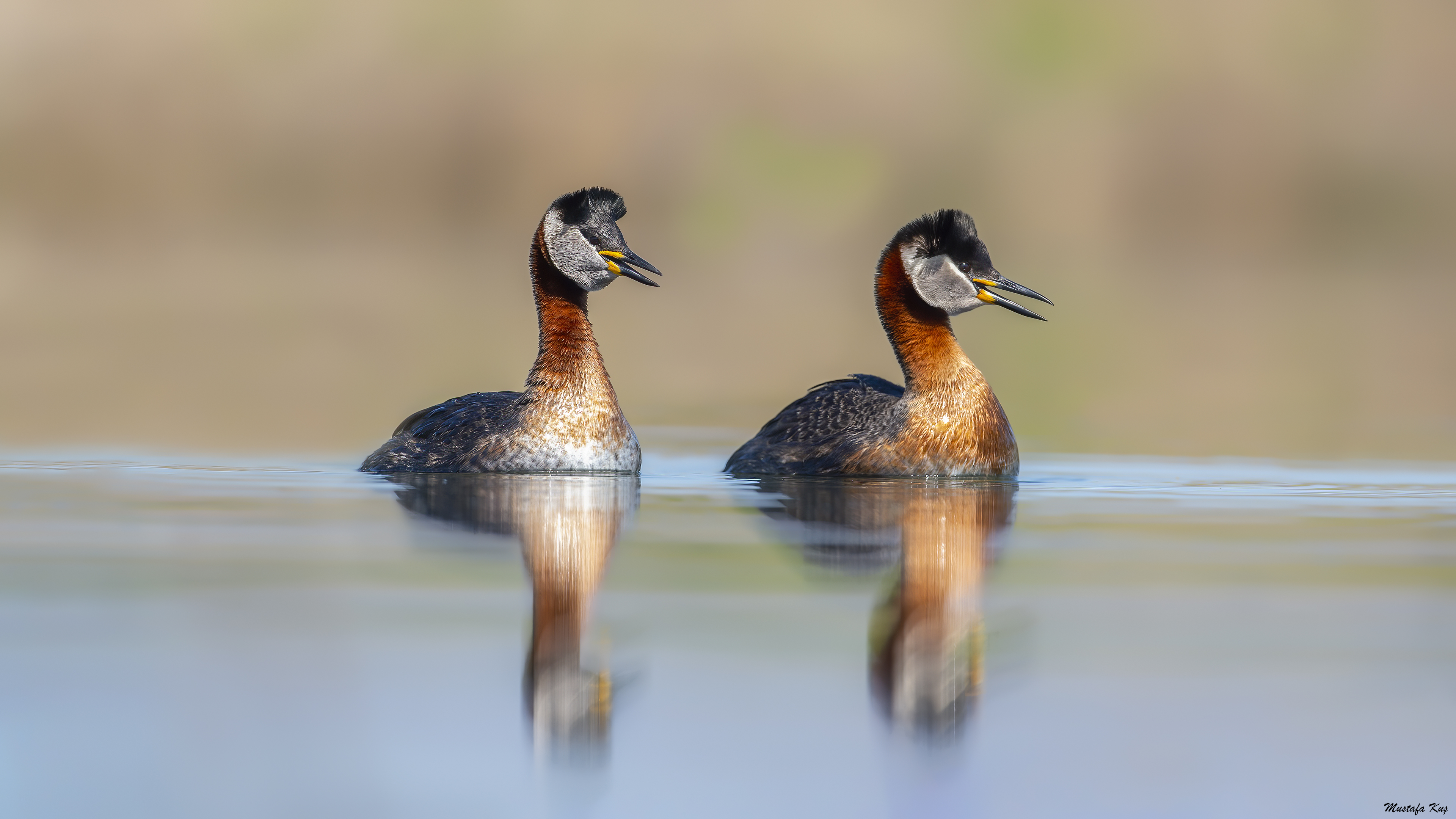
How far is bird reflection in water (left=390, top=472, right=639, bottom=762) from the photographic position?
5965 mm

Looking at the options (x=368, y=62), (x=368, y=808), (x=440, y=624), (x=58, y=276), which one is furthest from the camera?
(x=368, y=62)

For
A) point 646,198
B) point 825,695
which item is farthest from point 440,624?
point 646,198

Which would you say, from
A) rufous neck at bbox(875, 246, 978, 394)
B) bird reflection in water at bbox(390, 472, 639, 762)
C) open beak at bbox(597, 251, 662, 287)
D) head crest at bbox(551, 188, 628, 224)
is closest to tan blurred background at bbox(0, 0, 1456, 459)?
rufous neck at bbox(875, 246, 978, 394)

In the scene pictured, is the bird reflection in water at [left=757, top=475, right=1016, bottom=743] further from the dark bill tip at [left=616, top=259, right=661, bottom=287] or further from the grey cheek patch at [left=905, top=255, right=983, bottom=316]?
the dark bill tip at [left=616, top=259, right=661, bottom=287]

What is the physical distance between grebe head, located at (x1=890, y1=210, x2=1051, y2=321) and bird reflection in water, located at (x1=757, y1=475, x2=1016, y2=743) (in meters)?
1.24

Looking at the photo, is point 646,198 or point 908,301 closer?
point 908,301

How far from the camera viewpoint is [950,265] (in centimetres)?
1277

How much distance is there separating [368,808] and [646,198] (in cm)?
5359

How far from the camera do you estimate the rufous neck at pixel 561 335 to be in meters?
12.5

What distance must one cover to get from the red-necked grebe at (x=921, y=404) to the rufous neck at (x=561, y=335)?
3.97 ft

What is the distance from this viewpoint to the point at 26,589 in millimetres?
7762

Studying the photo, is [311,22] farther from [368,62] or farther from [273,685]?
[273,685]

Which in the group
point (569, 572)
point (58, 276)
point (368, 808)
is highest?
point (58, 276)

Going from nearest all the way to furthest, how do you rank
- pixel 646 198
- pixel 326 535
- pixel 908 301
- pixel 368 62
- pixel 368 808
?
pixel 368 808, pixel 326 535, pixel 908 301, pixel 646 198, pixel 368 62
